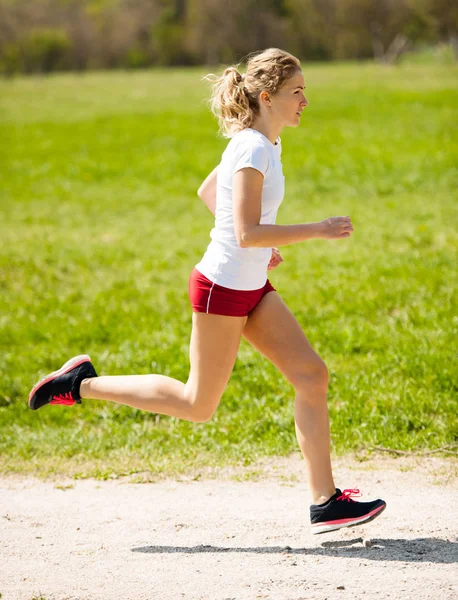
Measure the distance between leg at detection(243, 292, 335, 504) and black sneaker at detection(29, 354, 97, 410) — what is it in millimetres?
907

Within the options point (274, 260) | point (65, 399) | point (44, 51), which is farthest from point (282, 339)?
point (44, 51)

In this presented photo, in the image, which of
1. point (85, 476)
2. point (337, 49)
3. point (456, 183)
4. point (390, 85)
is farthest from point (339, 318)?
point (337, 49)

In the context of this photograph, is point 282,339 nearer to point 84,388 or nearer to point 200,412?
point 200,412

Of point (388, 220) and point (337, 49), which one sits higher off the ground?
point (337, 49)

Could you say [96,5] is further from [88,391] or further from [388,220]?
[88,391]

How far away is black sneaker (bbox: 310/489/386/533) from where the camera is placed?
366cm

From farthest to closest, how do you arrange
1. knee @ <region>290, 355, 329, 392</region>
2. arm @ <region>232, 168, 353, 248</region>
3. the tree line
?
1. the tree line
2. knee @ <region>290, 355, 329, 392</region>
3. arm @ <region>232, 168, 353, 248</region>

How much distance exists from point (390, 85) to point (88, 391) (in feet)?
104

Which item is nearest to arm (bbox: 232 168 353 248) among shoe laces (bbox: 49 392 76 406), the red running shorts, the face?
the red running shorts

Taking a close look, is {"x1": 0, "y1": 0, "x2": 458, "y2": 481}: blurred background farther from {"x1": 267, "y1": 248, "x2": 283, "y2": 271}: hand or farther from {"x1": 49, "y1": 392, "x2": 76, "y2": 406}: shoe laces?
{"x1": 267, "y1": 248, "x2": 283, "y2": 271}: hand

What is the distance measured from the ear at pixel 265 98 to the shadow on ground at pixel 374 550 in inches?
74.4

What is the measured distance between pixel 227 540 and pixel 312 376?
2.69 feet

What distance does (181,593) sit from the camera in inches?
127

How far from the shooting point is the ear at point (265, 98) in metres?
3.59
